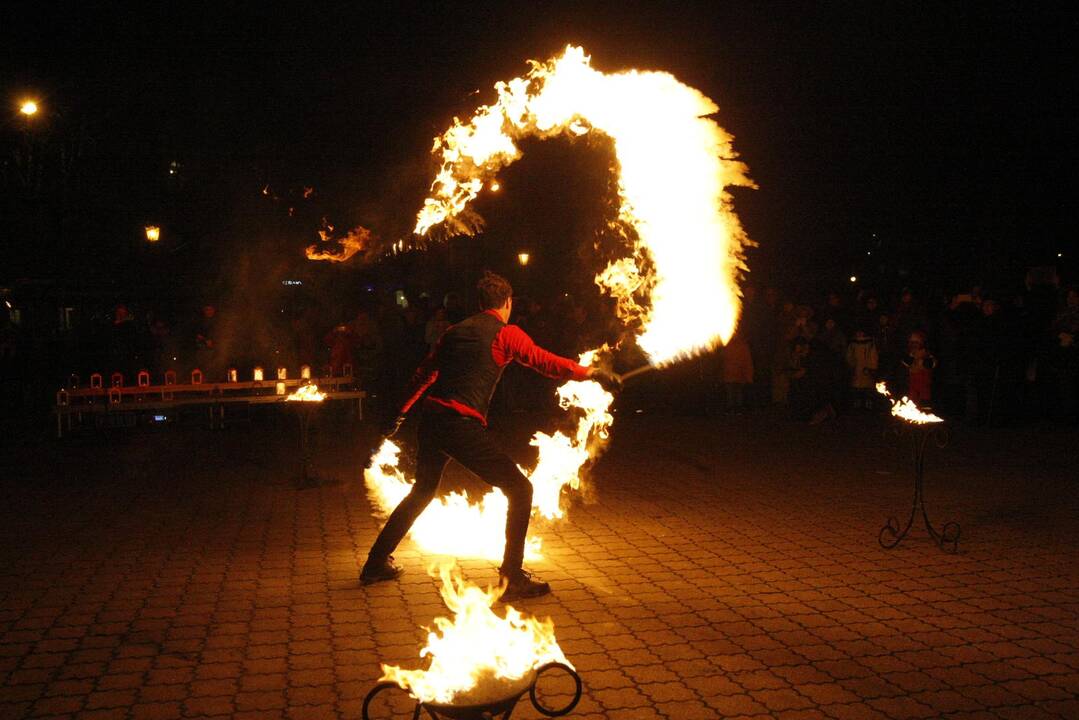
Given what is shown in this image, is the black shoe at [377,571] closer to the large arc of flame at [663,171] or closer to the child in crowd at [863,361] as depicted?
the large arc of flame at [663,171]

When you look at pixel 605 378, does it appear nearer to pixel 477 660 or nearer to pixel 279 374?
pixel 477 660

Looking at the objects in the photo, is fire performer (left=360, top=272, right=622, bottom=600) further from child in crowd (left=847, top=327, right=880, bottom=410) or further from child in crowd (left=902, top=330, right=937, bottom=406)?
child in crowd (left=847, top=327, right=880, bottom=410)

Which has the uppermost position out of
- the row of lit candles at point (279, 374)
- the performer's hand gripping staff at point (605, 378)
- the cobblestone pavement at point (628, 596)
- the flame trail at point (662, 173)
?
the flame trail at point (662, 173)

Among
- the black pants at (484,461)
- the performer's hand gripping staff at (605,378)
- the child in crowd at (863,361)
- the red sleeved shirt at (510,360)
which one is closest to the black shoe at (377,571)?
the black pants at (484,461)

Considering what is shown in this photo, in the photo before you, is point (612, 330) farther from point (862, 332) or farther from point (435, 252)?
point (435, 252)

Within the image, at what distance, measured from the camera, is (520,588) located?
20.0 feet

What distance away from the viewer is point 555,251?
29.5m

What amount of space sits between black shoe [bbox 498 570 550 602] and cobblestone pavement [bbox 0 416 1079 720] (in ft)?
0.29

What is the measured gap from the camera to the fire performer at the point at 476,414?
605cm

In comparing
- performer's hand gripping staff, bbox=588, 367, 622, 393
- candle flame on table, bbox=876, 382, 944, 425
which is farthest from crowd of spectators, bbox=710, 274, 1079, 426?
performer's hand gripping staff, bbox=588, 367, 622, 393

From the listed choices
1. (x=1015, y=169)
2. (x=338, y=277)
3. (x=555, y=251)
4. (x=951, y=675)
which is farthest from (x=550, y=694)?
(x=555, y=251)

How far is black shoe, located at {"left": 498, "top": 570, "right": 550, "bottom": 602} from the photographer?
609 centimetres

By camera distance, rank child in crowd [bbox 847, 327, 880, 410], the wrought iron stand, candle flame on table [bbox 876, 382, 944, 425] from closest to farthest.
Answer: the wrought iron stand → candle flame on table [bbox 876, 382, 944, 425] → child in crowd [bbox 847, 327, 880, 410]

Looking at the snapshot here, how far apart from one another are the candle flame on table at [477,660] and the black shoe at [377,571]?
2527 mm
